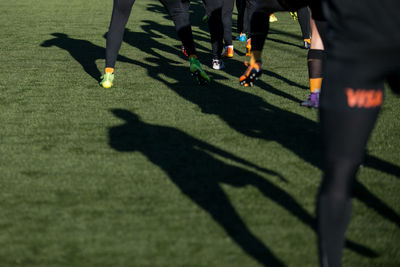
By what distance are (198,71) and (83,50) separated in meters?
3.25

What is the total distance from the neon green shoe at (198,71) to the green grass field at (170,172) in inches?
4.4

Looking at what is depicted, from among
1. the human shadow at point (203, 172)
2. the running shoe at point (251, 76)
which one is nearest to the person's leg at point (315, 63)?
the human shadow at point (203, 172)

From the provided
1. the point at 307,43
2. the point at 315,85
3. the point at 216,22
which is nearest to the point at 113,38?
the point at 216,22

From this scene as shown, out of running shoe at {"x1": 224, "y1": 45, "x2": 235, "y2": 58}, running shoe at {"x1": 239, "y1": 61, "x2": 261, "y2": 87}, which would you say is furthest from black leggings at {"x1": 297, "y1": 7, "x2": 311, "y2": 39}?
running shoe at {"x1": 239, "y1": 61, "x2": 261, "y2": 87}

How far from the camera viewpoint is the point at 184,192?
402 cm

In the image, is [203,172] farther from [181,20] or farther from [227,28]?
[227,28]

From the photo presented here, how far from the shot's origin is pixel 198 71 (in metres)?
7.34

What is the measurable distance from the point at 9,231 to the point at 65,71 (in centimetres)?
499

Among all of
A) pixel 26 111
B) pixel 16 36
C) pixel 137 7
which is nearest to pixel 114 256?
pixel 26 111

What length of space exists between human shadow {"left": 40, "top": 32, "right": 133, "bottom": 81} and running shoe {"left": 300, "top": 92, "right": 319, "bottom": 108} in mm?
2733

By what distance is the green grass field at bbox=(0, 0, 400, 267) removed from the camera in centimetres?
325

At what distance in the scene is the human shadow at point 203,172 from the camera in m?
3.45

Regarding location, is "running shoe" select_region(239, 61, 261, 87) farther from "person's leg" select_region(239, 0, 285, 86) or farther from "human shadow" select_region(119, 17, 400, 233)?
"human shadow" select_region(119, 17, 400, 233)

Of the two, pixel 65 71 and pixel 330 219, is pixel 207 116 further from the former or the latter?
pixel 330 219
